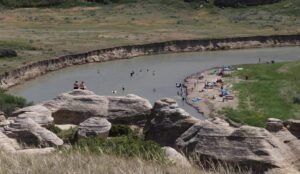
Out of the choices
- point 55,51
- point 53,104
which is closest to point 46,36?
point 55,51

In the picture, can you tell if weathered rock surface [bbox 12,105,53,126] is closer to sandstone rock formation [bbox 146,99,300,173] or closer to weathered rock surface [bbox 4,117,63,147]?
weathered rock surface [bbox 4,117,63,147]

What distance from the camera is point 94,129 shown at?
2953cm

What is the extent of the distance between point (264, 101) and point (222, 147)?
3096 centimetres

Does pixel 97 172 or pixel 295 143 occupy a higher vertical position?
pixel 97 172

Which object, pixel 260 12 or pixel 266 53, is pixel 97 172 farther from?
pixel 260 12

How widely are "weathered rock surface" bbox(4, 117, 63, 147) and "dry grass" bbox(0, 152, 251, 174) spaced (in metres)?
14.0

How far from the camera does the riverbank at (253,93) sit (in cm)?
4947

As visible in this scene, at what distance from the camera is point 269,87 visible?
198 feet

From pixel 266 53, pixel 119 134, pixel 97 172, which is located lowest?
pixel 266 53

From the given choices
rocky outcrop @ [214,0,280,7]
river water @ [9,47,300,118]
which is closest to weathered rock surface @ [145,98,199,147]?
river water @ [9,47,300,118]

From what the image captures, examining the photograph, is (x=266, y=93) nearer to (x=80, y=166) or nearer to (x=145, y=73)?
(x=145, y=73)

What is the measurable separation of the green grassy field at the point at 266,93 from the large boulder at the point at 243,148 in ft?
66.1

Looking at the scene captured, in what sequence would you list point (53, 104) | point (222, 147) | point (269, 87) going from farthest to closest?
point (269, 87) < point (53, 104) < point (222, 147)

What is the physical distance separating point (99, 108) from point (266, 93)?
2612 cm
